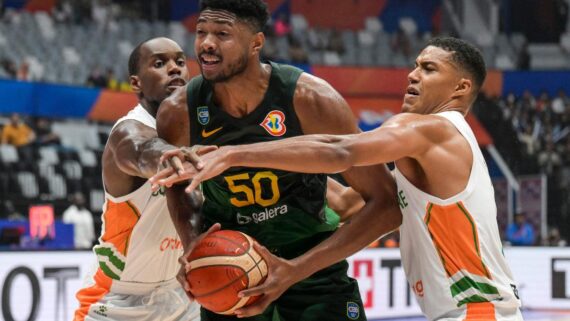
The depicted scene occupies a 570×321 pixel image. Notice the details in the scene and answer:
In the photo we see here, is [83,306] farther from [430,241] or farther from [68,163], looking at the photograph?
[68,163]

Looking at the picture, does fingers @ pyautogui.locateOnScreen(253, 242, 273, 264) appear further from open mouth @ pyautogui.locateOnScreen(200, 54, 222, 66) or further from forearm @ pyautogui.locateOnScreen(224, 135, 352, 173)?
open mouth @ pyautogui.locateOnScreen(200, 54, 222, 66)

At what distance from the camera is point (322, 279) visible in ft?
13.0

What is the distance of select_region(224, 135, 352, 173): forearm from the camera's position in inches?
126

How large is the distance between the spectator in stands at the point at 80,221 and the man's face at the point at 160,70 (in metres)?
8.51

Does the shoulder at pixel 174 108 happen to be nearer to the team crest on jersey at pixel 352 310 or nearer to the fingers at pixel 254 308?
the fingers at pixel 254 308

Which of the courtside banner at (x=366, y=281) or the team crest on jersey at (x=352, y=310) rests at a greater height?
the team crest on jersey at (x=352, y=310)

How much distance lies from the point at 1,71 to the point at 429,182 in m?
14.6

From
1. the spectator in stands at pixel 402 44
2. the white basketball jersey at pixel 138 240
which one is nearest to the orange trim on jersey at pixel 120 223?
the white basketball jersey at pixel 138 240

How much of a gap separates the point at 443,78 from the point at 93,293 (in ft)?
7.27

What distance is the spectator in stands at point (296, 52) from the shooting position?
2022 cm

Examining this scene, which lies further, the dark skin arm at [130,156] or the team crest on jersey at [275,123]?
the dark skin arm at [130,156]

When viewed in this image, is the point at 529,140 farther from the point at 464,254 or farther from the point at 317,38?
the point at 464,254

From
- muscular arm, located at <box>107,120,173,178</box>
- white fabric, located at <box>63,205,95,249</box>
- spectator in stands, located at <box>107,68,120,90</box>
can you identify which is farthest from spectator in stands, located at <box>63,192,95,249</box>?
muscular arm, located at <box>107,120,173,178</box>

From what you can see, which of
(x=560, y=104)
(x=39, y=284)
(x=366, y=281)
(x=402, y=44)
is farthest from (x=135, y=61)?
(x=402, y=44)
